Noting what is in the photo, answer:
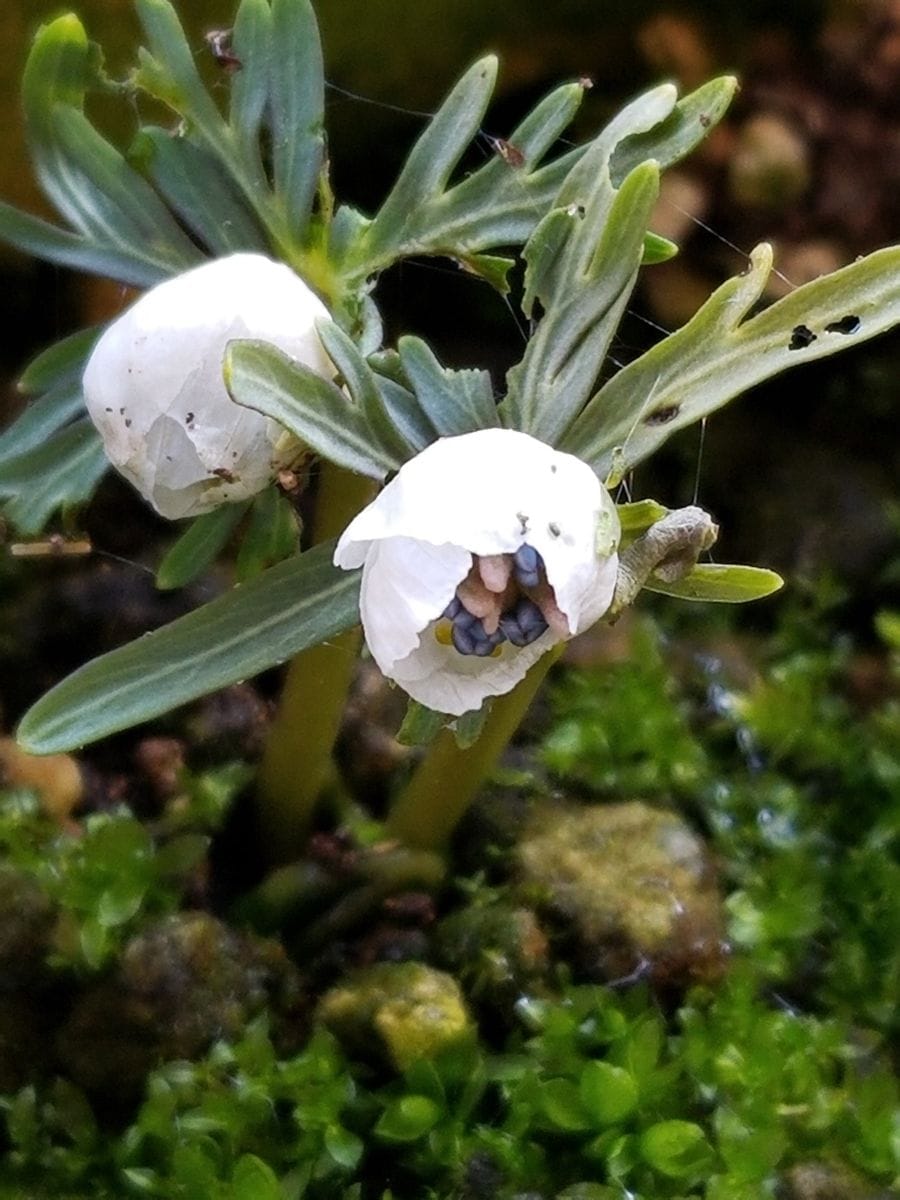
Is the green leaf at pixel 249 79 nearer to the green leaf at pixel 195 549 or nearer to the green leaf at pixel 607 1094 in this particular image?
the green leaf at pixel 195 549

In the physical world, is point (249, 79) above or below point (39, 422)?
above

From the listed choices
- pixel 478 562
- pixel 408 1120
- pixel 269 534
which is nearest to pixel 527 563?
pixel 478 562

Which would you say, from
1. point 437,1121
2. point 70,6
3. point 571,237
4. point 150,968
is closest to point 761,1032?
point 437,1121

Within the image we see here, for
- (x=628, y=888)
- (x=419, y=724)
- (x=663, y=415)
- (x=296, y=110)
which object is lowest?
(x=628, y=888)

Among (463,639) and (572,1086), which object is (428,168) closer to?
(463,639)

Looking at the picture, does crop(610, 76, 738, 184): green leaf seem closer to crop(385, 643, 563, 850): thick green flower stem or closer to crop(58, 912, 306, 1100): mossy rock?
crop(385, 643, 563, 850): thick green flower stem

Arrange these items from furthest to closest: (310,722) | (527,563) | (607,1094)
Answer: (310,722) < (607,1094) < (527,563)

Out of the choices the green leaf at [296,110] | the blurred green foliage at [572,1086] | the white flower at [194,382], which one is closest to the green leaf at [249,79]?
the green leaf at [296,110]

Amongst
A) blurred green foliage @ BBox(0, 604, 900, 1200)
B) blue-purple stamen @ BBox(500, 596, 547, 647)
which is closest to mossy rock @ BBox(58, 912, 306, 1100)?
blurred green foliage @ BBox(0, 604, 900, 1200)
